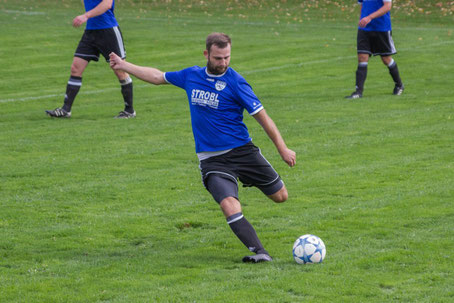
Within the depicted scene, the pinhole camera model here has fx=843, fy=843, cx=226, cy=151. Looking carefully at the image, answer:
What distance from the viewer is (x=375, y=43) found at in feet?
52.1

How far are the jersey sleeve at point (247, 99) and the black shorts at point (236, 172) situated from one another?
46 cm

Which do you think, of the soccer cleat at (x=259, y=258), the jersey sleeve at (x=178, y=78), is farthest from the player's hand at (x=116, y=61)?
the soccer cleat at (x=259, y=258)

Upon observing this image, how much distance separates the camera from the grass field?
255 inches

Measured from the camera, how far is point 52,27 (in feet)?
88.7

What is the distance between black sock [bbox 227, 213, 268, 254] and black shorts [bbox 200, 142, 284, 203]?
22 cm

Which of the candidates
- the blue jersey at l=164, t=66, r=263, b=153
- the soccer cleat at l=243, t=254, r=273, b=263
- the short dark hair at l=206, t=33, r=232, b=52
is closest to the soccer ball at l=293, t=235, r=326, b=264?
the soccer cleat at l=243, t=254, r=273, b=263

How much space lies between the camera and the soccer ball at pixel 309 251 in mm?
6806

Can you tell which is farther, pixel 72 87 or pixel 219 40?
pixel 72 87

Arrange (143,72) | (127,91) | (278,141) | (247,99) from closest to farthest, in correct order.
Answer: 1. (278,141)
2. (247,99)
3. (143,72)
4. (127,91)

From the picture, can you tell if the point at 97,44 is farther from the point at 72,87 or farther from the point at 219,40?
the point at 219,40

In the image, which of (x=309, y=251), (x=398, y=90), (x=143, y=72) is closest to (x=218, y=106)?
(x=143, y=72)

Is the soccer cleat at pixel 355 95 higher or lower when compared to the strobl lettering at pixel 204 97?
lower

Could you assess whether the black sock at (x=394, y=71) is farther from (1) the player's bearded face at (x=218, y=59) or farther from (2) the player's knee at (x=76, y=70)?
(1) the player's bearded face at (x=218, y=59)

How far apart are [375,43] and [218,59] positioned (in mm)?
9328
